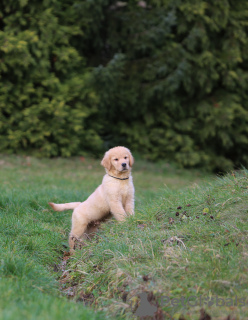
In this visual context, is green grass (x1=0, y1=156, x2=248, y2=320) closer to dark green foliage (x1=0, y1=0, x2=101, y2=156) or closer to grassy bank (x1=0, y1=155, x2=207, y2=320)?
grassy bank (x1=0, y1=155, x2=207, y2=320)

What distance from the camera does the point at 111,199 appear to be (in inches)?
191

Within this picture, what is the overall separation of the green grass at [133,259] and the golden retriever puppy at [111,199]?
6.8 inches

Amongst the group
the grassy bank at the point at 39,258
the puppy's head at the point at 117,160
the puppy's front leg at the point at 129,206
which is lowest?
the grassy bank at the point at 39,258

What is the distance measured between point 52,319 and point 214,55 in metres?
10.8

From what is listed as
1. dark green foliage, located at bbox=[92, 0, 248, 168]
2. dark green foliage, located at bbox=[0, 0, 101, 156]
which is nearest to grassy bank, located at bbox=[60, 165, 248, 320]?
dark green foliage, located at bbox=[0, 0, 101, 156]

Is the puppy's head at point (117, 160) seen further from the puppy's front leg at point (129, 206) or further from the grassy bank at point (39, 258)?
the grassy bank at point (39, 258)

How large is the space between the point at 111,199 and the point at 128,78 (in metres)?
7.87

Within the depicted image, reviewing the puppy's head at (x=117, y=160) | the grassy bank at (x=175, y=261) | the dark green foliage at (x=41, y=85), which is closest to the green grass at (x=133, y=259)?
the grassy bank at (x=175, y=261)

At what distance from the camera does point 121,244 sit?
13.6ft

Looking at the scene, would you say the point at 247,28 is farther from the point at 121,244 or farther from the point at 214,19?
the point at 121,244

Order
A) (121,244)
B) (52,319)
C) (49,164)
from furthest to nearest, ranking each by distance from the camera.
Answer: (49,164), (121,244), (52,319)

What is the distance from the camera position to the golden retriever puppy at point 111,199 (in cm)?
486

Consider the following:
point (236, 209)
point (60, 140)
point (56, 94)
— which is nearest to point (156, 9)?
point (56, 94)

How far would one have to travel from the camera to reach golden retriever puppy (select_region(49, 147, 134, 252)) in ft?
15.9
